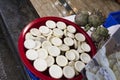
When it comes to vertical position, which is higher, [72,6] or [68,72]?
[72,6]

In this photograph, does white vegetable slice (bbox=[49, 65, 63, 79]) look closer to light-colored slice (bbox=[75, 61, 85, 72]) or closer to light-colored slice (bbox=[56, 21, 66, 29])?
light-colored slice (bbox=[75, 61, 85, 72])

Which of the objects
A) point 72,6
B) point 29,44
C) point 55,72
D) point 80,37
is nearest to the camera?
point 55,72

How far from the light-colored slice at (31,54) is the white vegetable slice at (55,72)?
12 centimetres

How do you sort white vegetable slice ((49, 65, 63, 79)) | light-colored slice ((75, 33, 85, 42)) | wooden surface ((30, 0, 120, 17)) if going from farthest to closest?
1. wooden surface ((30, 0, 120, 17))
2. light-colored slice ((75, 33, 85, 42))
3. white vegetable slice ((49, 65, 63, 79))

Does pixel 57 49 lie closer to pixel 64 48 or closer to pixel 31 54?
pixel 64 48

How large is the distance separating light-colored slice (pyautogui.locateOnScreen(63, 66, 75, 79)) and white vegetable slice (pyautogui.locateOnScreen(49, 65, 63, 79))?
0.02m

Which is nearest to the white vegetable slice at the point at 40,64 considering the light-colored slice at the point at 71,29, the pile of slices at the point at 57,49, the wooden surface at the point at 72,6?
the pile of slices at the point at 57,49

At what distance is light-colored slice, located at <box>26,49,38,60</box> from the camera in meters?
1.37

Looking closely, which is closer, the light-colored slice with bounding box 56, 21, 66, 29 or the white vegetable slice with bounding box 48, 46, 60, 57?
the white vegetable slice with bounding box 48, 46, 60, 57

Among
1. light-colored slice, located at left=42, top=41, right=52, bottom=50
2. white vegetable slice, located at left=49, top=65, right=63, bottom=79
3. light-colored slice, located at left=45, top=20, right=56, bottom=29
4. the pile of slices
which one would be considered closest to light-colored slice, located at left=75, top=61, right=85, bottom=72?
the pile of slices

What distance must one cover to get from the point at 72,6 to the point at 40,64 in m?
0.92

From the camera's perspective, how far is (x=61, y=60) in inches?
54.2

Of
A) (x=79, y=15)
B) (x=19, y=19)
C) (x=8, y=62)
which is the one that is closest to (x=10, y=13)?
(x=19, y=19)

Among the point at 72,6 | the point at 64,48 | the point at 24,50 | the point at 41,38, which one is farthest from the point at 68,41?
the point at 72,6
